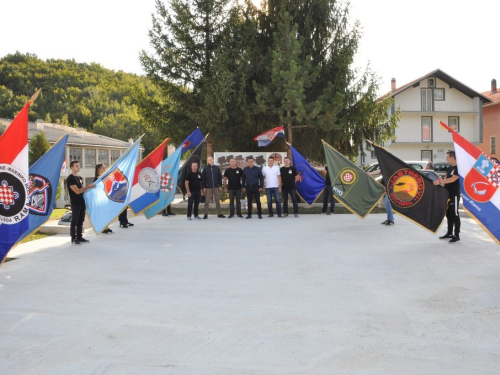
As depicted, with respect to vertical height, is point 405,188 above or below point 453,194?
above

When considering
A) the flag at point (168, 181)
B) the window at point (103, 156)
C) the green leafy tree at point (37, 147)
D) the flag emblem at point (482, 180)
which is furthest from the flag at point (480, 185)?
the window at point (103, 156)

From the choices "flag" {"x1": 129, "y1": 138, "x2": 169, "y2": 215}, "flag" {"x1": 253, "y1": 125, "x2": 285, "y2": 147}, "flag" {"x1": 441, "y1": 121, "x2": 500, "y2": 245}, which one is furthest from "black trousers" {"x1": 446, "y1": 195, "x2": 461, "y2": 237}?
"flag" {"x1": 253, "y1": 125, "x2": 285, "y2": 147}

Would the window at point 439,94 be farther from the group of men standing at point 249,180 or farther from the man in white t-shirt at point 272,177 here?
the man in white t-shirt at point 272,177

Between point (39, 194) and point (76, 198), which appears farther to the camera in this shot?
point (76, 198)

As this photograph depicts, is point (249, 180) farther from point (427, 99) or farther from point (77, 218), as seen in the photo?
point (427, 99)

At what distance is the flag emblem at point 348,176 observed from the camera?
13.3 metres

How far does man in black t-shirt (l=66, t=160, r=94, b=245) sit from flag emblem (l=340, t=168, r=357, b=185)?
6.73 metres

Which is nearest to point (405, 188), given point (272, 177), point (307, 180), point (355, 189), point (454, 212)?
point (454, 212)

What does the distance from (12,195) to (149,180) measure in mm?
6407

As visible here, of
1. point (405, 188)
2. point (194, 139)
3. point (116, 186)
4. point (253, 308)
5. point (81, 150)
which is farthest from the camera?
point (81, 150)

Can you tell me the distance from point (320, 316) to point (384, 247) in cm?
470

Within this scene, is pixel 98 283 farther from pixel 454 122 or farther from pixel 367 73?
pixel 454 122

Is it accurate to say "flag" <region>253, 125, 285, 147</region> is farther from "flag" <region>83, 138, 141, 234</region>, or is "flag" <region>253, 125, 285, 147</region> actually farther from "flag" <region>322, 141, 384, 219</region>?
"flag" <region>83, 138, 141, 234</region>

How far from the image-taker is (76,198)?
10219 millimetres
